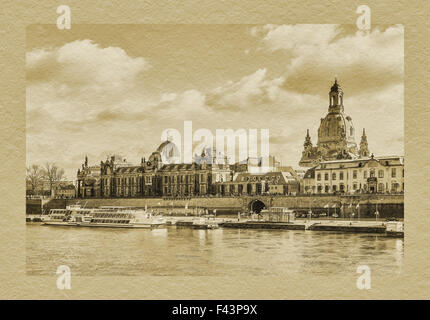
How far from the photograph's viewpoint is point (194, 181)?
20.0 m

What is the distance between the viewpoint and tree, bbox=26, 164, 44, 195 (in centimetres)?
1107

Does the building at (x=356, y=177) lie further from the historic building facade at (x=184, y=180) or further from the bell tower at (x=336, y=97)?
the bell tower at (x=336, y=97)

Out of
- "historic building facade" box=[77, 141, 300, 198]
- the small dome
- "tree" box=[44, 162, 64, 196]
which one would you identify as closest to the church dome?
the small dome

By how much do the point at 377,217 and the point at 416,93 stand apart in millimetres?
8641

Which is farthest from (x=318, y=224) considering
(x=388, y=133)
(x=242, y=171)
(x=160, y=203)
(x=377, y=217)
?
(x=388, y=133)

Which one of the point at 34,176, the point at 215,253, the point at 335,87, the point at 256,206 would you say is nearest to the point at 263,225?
the point at 256,206

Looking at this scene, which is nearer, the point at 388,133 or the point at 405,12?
the point at 405,12

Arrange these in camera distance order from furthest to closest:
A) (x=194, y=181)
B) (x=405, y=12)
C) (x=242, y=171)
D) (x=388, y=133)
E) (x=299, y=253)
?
(x=194, y=181), (x=242, y=171), (x=299, y=253), (x=388, y=133), (x=405, y=12)

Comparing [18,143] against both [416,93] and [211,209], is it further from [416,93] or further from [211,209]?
[211,209]

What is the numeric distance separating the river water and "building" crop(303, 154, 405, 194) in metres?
1.53

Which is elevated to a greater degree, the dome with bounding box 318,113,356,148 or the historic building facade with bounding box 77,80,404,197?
the dome with bounding box 318,113,356,148

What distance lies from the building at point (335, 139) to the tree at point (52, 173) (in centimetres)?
567

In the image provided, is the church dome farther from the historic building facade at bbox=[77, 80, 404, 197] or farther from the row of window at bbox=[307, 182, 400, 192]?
the row of window at bbox=[307, 182, 400, 192]

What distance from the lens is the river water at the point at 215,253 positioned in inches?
391
